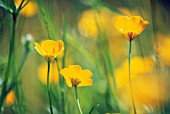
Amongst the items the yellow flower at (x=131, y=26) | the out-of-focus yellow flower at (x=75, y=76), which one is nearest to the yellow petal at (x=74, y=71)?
the out-of-focus yellow flower at (x=75, y=76)

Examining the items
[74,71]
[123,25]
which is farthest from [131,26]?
[74,71]

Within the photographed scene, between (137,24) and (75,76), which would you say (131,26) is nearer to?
(137,24)

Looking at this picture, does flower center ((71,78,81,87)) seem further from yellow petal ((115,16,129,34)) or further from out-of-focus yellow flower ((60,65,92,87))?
yellow petal ((115,16,129,34))

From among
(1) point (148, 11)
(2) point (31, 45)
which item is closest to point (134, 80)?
(1) point (148, 11)

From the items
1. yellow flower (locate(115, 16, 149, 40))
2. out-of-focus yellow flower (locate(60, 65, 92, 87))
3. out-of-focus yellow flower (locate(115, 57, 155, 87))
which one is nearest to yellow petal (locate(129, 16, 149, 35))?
yellow flower (locate(115, 16, 149, 40))

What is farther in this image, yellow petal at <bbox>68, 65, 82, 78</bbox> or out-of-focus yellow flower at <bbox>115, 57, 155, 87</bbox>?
out-of-focus yellow flower at <bbox>115, 57, 155, 87</bbox>

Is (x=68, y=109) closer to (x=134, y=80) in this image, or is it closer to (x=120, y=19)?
(x=120, y=19)

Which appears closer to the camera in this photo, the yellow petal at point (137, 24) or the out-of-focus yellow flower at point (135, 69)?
the yellow petal at point (137, 24)

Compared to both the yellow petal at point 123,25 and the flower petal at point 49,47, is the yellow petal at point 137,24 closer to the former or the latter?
the yellow petal at point 123,25
